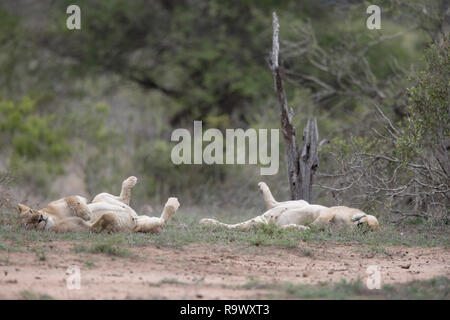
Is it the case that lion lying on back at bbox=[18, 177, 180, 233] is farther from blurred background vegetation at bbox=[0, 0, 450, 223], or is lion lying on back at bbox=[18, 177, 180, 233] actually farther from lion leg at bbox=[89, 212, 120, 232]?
blurred background vegetation at bbox=[0, 0, 450, 223]

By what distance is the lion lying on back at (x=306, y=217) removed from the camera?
8406 millimetres

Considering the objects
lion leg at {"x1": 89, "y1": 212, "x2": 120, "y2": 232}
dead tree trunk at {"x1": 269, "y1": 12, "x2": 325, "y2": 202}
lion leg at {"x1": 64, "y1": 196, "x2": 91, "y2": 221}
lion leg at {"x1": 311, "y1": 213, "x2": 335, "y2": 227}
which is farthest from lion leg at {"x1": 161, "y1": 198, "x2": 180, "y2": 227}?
dead tree trunk at {"x1": 269, "y1": 12, "x2": 325, "y2": 202}

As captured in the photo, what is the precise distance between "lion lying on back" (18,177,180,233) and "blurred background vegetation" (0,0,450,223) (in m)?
Answer: 5.70

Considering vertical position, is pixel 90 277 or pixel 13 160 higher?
pixel 13 160

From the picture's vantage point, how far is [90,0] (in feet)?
68.2

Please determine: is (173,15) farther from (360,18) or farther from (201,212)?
(201,212)

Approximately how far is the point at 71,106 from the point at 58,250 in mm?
14421

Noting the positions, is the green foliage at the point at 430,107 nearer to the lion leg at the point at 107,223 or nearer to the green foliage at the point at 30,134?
the lion leg at the point at 107,223

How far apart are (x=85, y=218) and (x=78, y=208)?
0.15 meters

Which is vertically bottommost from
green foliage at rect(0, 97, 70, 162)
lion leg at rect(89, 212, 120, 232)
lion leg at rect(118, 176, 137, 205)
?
lion leg at rect(89, 212, 120, 232)

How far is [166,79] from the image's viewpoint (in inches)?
863

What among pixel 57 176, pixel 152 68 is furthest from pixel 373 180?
pixel 152 68

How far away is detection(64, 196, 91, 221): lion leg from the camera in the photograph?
7650 millimetres

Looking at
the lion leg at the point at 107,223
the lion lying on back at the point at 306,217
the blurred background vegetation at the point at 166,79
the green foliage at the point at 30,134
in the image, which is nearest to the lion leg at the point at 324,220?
the lion lying on back at the point at 306,217
